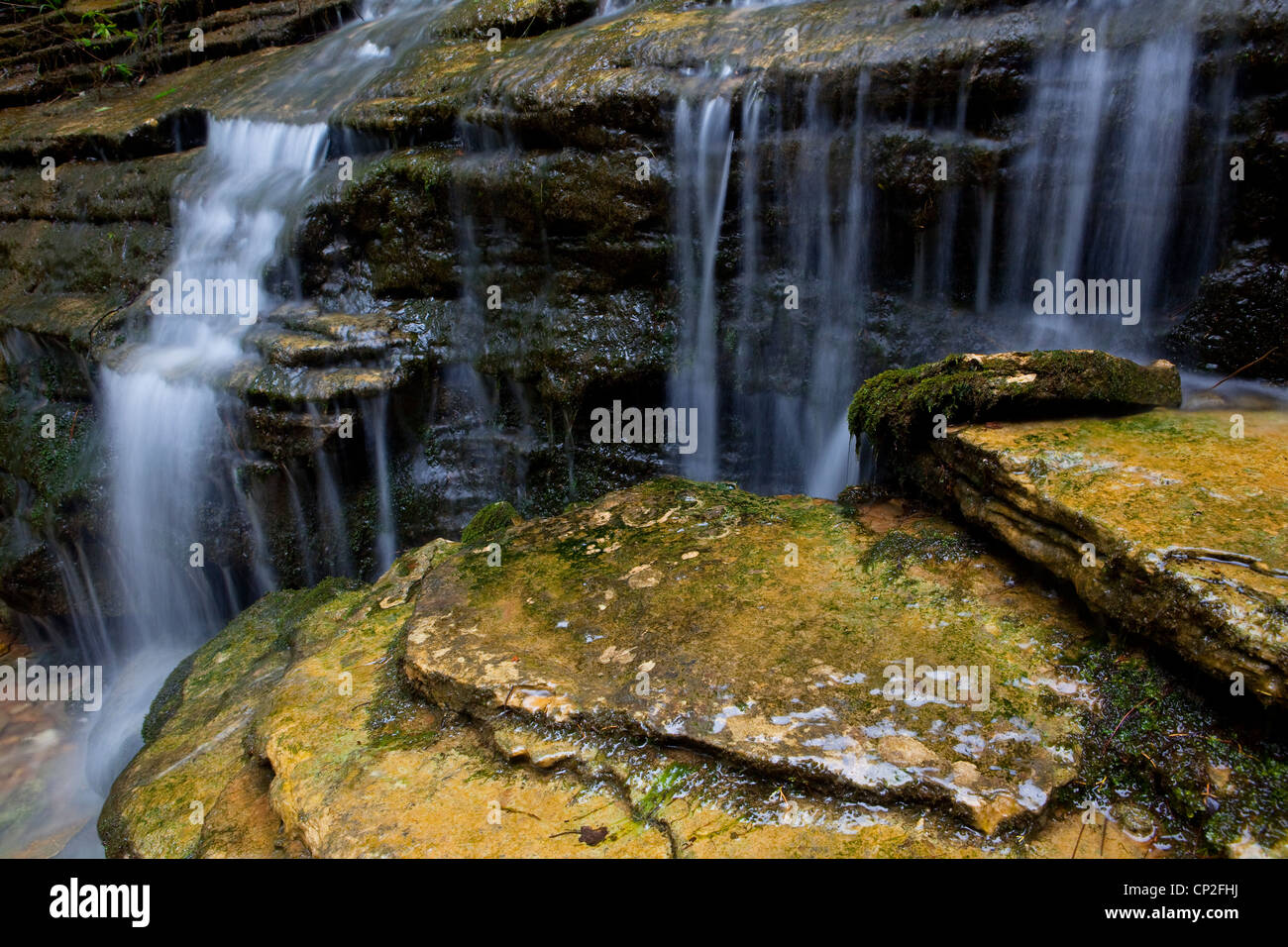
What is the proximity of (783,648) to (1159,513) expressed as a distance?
147cm

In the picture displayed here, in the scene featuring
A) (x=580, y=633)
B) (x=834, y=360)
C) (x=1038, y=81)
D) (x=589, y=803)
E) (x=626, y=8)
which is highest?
(x=626, y=8)

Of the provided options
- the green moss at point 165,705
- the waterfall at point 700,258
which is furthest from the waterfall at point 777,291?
the green moss at point 165,705

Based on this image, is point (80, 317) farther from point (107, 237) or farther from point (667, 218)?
point (667, 218)

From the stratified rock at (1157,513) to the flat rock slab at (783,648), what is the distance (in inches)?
10.3

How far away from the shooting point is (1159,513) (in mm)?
2812

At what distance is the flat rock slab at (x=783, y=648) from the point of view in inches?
96.9

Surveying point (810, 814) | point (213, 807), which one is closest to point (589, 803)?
point (810, 814)

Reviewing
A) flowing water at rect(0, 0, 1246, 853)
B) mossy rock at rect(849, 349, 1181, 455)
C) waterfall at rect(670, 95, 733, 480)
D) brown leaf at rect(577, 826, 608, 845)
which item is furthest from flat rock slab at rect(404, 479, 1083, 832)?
waterfall at rect(670, 95, 733, 480)

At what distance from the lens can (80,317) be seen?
7762 millimetres

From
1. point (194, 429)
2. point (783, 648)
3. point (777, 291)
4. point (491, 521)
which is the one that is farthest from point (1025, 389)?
point (194, 429)

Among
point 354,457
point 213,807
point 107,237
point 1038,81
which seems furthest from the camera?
point 107,237

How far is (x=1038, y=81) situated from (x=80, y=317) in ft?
28.8

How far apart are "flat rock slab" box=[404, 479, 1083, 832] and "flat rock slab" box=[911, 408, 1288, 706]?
26 cm

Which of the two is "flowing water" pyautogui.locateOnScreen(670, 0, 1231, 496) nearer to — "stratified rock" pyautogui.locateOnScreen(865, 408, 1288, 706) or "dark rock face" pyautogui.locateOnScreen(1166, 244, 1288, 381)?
"dark rock face" pyautogui.locateOnScreen(1166, 244, 1288, 381)
